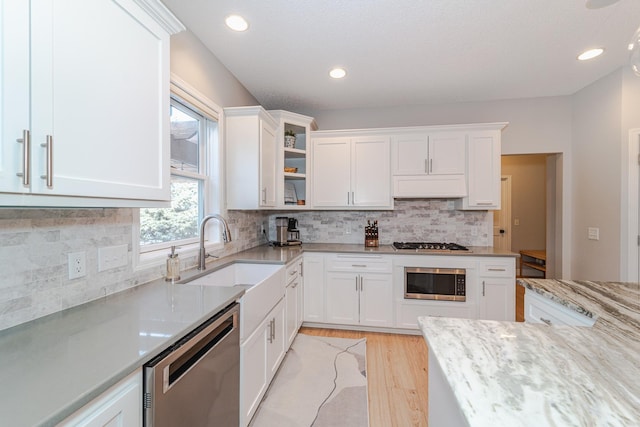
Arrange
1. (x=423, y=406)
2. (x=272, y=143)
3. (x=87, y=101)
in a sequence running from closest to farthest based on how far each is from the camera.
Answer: (x=87, y=101)
(x=423, y=406)
(x=272, y=143)

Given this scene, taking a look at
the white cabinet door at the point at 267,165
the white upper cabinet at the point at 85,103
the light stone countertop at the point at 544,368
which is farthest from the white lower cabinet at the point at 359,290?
the white upper cabinet at the point at 85,103

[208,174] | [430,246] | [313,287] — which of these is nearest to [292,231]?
[313,287]

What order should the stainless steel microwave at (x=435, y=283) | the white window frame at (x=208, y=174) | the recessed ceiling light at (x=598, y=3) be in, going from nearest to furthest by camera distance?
the recessed ceiling light at (x=598, y=3), the white window frame at (x=208, y=174), the stainless steel microwave at (x=435, y=283)

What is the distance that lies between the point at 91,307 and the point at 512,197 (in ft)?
21.5

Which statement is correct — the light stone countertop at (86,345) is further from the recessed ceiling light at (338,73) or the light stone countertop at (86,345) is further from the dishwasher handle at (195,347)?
the recessed ceiling light at (338,73)

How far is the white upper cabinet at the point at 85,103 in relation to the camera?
739 mm

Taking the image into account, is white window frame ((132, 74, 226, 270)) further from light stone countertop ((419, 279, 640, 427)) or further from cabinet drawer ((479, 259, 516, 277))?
cabinet drawer ((479, 259, 516, 277))

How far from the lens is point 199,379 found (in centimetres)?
106

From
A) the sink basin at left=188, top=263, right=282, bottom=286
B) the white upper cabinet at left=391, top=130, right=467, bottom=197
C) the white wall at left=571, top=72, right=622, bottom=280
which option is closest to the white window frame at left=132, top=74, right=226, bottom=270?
the sink basin at left=188, top=263, right=282, bottom=286

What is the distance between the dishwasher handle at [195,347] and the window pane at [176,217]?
0.87 meters

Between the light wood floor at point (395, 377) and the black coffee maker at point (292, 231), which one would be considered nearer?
the light wood floor at point (395, 377)

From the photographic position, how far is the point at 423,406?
1821mm

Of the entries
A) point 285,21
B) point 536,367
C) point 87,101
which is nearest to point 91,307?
point 87,101

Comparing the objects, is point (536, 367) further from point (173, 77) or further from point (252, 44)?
point (252, 44)
